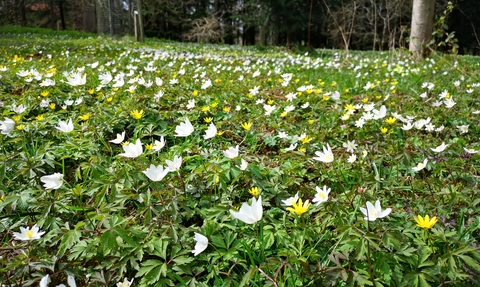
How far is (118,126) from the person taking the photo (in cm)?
257

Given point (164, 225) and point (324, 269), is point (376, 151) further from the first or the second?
point (164, 225)

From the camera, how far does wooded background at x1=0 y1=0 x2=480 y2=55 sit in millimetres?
15471

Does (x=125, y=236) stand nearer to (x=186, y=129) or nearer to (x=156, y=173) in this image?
(x=156, y=173)

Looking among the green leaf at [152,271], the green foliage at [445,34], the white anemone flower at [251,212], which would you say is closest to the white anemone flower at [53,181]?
the green leaf at [152,271]

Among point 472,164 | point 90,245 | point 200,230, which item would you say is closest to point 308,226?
point 200,230

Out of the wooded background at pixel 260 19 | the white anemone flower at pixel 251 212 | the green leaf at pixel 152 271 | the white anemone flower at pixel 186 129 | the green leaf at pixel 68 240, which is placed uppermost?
the wooded background at pixel 260 19

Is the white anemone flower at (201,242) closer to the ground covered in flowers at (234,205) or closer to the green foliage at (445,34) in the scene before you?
the ground covered in flowers at (234,205)

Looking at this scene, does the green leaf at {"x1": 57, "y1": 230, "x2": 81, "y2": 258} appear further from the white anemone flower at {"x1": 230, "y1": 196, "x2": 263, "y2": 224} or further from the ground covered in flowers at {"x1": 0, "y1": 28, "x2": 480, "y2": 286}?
the white anemone flower at {"x1": 230, "y1": 196, "x2": 263, "y2": 224}

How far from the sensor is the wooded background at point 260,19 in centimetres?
1547

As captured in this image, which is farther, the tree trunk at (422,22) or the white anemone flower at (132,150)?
the tree trunk at (422,22)

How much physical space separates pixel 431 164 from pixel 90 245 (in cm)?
186

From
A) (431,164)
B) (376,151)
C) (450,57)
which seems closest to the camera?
(431,164)

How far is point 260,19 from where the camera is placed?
54.8 feet

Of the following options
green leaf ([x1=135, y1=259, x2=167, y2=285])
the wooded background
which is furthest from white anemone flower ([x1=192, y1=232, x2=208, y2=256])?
the wooded background
